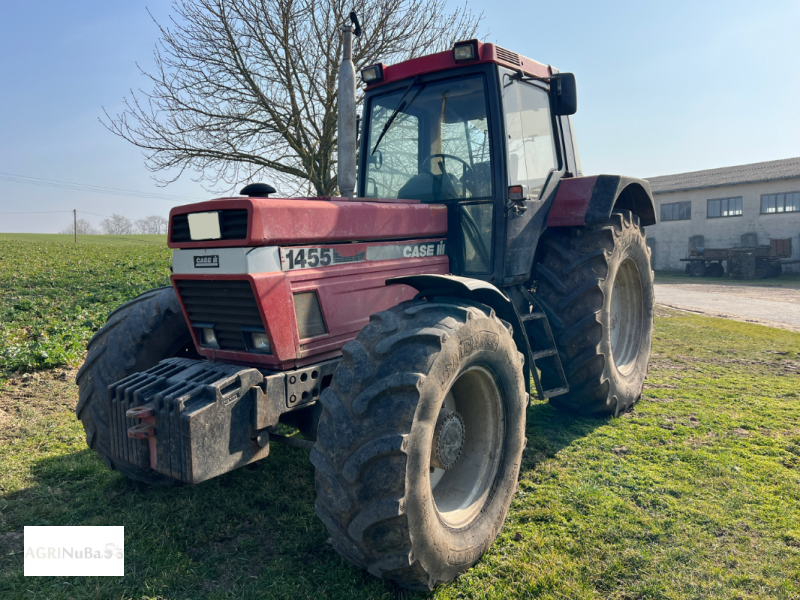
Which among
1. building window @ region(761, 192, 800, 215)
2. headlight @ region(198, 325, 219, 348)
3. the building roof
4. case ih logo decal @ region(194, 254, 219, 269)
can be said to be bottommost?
headlight @ region(198, 325, 219, 348)

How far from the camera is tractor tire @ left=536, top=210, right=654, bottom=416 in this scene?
4.13m

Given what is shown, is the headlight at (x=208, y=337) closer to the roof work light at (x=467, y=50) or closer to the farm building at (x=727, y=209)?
the roof work light at (x=467, y=50)

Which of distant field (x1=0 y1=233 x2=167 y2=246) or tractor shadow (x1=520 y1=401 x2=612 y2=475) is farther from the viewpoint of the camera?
distant field (x1=0 y1=233 x2=167 y2=246)

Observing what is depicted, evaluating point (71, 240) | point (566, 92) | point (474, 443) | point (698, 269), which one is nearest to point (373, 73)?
point (566, 92)

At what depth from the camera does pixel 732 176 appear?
29.0m

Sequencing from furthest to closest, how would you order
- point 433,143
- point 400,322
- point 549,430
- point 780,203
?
point 780,203 < point 549,430 < point 433,143 < point 400,322

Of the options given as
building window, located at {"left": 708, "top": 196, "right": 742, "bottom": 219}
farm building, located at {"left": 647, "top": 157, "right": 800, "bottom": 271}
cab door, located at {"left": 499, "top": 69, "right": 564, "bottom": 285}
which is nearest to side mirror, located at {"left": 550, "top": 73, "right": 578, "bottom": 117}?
cab door, located at {"left": 499, "top": 69, "right": 564, "bottom": 285}

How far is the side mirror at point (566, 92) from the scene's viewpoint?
13.3ft

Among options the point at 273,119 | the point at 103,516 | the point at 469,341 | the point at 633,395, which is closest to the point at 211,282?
the point at 469,341

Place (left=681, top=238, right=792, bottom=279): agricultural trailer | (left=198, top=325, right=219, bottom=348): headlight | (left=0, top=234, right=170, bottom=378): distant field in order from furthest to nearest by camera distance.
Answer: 1. (left=681, top=238, right=792, bottom=279): agricultural trailer
2. (left=0, top=234, right=170, bottom=378): distant field
3. (left=198, top=325, right=219, bottom=348): headlight

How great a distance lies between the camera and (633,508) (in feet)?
10.6

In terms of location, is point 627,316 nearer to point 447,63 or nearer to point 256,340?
point 447,63

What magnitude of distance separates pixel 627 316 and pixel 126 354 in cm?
432

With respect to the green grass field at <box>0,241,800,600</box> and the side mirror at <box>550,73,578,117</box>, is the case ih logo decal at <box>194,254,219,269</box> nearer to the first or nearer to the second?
the green grass field at <box>0,241,800,600</box>
